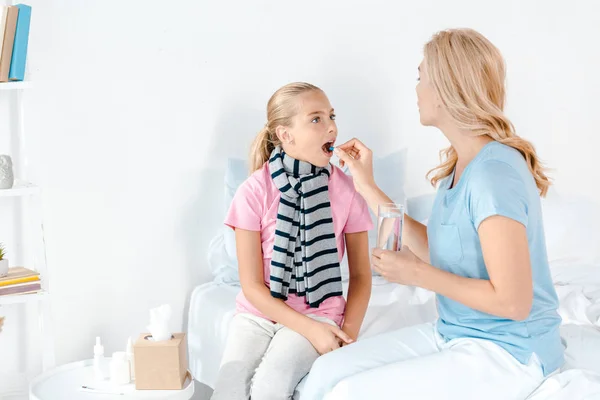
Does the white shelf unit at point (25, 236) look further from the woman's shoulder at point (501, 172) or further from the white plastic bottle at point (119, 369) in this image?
the woman's shoulder at point (501, 172)

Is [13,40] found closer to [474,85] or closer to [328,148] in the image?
[328,148]

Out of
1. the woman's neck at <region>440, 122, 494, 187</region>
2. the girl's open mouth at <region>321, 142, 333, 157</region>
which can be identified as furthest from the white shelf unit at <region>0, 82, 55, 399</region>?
the woman's neck at <region>440, 122, 494, 187</region>

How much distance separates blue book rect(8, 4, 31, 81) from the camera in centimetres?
199

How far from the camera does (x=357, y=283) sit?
1998mm

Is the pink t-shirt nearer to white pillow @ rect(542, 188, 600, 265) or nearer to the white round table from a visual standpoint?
the white round table

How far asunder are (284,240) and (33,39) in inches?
40.6

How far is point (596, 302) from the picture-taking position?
2230 mm

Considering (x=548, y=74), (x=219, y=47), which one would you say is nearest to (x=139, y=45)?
(x=219, y=47)

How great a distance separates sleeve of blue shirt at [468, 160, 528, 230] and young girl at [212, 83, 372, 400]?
0.49 meters

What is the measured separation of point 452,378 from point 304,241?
0.61 metres

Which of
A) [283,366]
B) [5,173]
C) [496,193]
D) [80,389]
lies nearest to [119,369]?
[80,389]

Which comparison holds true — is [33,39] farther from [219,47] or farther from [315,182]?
[315,182]

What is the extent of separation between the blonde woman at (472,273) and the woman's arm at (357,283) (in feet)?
0.81

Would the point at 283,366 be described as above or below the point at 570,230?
below
